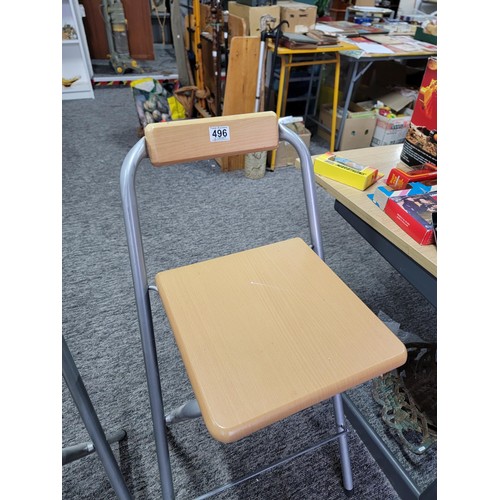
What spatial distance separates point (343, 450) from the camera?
0.93m

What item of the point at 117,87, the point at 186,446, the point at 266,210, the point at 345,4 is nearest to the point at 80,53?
the point at 117,87

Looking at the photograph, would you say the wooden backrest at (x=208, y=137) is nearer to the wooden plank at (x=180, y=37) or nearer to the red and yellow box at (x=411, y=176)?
the red and yellow box at (x=411, y=176)

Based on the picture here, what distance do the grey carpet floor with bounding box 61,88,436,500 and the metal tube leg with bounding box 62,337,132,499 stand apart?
0.31 meters

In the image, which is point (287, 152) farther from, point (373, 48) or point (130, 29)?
point (130, 29)

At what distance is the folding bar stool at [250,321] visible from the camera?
510 mm

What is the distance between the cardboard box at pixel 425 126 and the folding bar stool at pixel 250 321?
360 millimetres

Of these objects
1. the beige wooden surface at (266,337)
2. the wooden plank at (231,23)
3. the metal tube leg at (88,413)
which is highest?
the wooden plank at (231,23)

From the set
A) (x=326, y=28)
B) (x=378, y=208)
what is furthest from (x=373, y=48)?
(x=378, y=208)

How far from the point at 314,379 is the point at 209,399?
0.16 metres

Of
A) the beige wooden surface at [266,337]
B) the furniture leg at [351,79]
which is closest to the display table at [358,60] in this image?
the furniture leg at [351,79]

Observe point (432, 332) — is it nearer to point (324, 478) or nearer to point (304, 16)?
point (324, 478)

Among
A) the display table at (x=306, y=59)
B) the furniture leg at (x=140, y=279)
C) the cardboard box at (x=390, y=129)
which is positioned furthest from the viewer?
the cardboard box at (x=390, y=129)

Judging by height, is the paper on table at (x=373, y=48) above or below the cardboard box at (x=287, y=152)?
above
